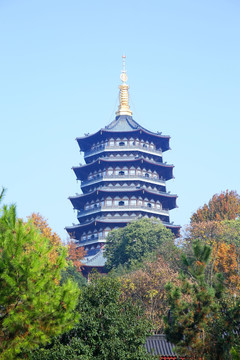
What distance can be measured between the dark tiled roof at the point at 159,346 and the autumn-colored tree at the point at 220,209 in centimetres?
3020

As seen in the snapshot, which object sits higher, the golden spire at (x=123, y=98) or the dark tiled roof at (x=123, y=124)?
the golden spire at (x=123, y=98)

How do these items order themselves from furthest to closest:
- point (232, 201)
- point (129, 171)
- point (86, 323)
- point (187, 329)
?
1. point (129, 171)
2. point (232, 201)
3. point (86, 323)
4. point (187, 329)

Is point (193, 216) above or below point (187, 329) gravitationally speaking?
above

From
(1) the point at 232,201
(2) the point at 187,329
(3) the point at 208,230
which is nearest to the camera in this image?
(2) the point at 187,329

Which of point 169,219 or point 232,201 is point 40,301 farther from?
point 169,219

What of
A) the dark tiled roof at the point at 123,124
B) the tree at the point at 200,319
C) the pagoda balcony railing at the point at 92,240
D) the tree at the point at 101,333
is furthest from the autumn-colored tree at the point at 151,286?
the dark tiled roof at the point at 123,124

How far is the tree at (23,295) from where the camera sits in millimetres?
13727

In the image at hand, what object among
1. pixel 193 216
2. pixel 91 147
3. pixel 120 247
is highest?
pixel 91 147

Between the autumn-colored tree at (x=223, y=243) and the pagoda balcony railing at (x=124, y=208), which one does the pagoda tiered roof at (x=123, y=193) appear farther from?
the autumn-colored tree at (x=223, y=243)

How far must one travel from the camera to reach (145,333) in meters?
19.5

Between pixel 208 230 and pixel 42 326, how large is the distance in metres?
31.0

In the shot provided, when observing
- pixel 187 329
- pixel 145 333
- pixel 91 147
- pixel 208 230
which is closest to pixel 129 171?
pixel 91 147

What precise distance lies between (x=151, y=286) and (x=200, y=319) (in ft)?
69.9

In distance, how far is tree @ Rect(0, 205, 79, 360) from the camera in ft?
45.0
